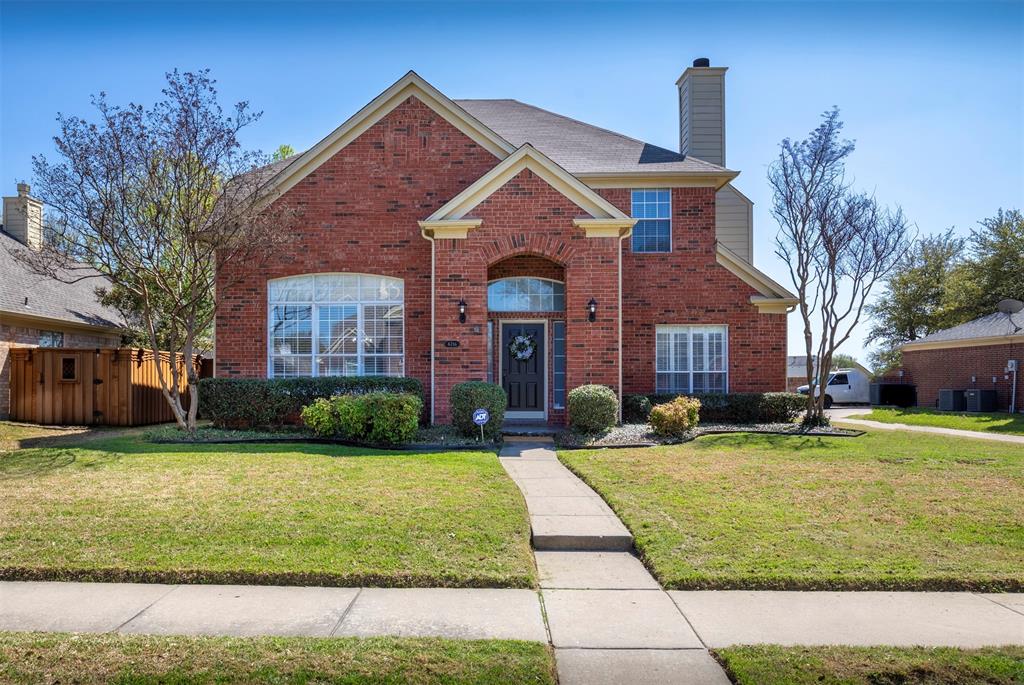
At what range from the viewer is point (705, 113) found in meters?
19.1

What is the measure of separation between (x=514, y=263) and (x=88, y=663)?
1226cm

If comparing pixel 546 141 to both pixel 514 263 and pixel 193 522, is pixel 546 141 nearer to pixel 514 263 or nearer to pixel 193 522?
pixel 514 263

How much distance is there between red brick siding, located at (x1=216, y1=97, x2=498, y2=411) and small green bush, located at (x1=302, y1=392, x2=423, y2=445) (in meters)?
2.95

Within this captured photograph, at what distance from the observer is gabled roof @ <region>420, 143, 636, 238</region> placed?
45.2 ft

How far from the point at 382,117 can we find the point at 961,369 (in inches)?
877

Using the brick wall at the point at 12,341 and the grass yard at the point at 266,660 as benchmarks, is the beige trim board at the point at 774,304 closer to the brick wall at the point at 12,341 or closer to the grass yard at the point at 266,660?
the grass yard at the point at 266,660

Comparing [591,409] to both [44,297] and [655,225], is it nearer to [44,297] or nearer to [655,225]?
[655,225]

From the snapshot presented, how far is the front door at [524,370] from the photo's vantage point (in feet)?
50.2

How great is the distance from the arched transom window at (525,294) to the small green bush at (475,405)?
3.20 m

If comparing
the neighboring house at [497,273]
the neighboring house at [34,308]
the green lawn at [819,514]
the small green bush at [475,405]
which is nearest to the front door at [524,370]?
the neighboring house at [497,273]

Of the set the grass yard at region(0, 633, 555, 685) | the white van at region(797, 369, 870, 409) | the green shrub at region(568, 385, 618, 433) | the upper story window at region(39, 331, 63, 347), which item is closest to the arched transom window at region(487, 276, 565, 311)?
the green shrub at region(568, 385, 618, 433)

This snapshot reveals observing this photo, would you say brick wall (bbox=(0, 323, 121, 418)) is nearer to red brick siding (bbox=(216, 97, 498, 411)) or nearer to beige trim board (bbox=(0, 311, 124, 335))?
beige trim board (bbox=(0, 311, 124, 335))

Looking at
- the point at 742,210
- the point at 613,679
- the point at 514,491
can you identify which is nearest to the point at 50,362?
the point at 514,491

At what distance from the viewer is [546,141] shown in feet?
59.2
